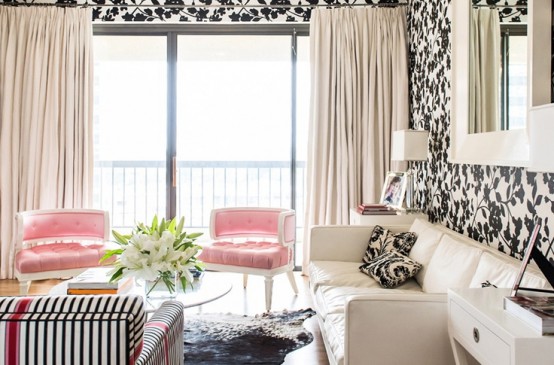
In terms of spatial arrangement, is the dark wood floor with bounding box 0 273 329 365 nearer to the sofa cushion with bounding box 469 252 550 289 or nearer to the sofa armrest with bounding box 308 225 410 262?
the sofa armrest with bounding box 308 225 410 262

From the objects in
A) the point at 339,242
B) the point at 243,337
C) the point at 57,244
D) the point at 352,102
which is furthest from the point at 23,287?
the point at 352,102

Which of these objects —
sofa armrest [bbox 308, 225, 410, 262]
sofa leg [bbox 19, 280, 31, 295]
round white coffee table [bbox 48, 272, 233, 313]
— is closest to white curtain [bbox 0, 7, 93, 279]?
sofa leg [bbox 19, 280, 31, 295]

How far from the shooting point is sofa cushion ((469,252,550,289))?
6.38 ft

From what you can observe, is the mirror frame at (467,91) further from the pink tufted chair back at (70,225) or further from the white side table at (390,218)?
the pink tufted chair back at (70,225)

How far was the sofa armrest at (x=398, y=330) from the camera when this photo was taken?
2016 millimetres

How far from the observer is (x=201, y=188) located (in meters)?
6.04

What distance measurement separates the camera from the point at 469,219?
3266 mm

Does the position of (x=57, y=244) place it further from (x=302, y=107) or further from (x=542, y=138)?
(x=542, y=138)

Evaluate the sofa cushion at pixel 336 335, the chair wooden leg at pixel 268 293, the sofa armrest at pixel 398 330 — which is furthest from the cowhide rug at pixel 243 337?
the sofa armrest at pixel 398 330

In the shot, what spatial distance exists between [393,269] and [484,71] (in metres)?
1.21

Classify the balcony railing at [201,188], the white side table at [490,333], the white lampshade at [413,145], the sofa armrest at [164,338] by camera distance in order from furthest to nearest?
the balcony railing at [201,188], the white lampshade at [413,145], the sofa armrest at [164,338], the white side table at [490,333]

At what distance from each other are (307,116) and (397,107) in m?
0.85

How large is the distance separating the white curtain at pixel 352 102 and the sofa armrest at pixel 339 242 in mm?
1240

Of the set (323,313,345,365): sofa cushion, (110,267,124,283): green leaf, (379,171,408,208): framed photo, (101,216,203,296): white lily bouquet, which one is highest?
(379,171,408,208): framed photo
